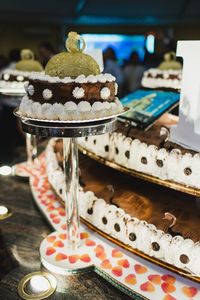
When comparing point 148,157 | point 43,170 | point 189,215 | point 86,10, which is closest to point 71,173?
point 148,157

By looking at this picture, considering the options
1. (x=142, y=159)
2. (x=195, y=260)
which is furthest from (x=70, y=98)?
(x=195, y=260)

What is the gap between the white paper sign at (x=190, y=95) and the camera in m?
1.98

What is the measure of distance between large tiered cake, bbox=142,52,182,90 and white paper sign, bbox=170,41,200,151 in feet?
4.17

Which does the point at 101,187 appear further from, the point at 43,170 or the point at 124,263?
the point at 43,170

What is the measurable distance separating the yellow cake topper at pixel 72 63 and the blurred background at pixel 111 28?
11.0ft

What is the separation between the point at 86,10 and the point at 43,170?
5.71 m

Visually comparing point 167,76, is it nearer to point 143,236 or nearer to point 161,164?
point 161,164

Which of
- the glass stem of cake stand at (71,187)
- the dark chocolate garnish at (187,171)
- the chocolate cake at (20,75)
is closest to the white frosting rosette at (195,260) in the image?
the dark chocolate garnish at (187,171)

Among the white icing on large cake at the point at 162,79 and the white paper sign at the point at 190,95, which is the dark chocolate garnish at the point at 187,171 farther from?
the white icing on large cake at the point at 162,79

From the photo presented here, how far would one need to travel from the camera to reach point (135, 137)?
2287 mm

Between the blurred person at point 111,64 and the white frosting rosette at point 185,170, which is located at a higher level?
the blurred person at point 111,64

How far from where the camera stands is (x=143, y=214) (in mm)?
2104

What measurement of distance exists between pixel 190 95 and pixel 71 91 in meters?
0.76

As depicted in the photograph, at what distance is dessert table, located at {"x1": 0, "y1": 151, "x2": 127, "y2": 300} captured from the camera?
1.81 meters
